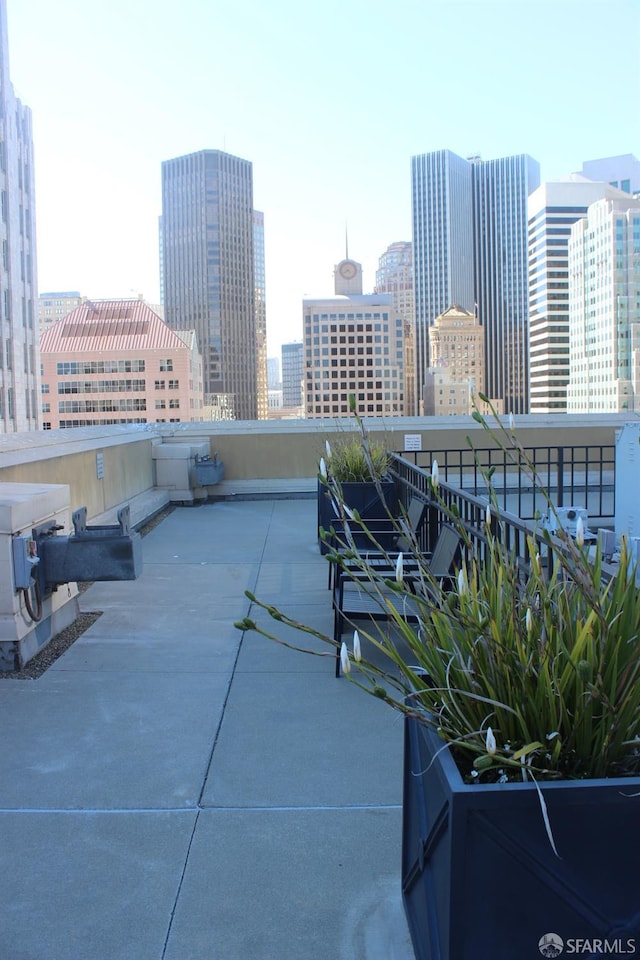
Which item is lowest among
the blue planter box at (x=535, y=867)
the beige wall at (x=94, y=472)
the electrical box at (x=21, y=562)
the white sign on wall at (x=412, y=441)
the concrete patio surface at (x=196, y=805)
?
the concrete patio surface at (x=196, y=805)

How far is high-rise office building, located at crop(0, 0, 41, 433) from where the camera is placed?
105m

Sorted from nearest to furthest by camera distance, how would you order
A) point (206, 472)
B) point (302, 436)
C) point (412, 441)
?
point (412, 441), point (206, 472), point (302, 436)

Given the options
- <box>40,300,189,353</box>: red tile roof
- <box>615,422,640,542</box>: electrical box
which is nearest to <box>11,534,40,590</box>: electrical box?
<box>615,422,640,542</box>: electrical box

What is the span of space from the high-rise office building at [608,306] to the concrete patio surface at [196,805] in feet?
558

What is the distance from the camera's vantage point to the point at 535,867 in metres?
2.06

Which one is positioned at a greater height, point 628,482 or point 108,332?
point 108,332

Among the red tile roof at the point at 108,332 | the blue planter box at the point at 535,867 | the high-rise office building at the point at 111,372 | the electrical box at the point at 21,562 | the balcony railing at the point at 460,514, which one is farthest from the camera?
the red tile roof at the point at 108,332

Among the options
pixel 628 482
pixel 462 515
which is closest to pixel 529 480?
pixel 628 482

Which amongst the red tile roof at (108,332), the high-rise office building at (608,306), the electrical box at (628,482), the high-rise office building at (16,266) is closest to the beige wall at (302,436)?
the electrical box at (628,482)

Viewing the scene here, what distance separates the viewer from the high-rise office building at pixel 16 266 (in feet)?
344

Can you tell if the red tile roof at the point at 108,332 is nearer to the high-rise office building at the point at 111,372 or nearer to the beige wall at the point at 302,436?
the high-rise office building at the point at 111,372

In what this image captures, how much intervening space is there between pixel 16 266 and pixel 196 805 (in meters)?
114

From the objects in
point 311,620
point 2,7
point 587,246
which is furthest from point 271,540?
point 587,246

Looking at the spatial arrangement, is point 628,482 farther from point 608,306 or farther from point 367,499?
point 608,306
